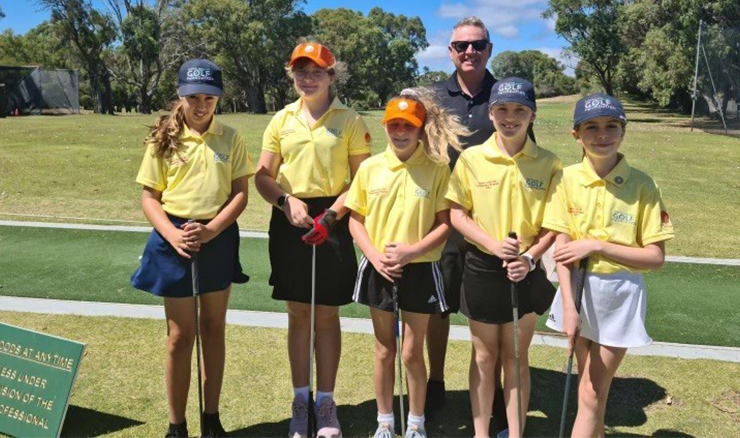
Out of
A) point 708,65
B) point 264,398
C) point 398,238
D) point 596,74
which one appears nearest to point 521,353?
point 398,238

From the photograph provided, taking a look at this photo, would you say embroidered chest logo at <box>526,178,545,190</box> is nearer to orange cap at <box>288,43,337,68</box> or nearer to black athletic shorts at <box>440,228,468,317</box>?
black athletic shorts at <box>440,228,468,317</box>

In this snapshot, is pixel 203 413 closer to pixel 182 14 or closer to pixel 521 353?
pixel 521 353

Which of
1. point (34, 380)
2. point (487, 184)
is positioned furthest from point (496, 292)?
point (34, 380)

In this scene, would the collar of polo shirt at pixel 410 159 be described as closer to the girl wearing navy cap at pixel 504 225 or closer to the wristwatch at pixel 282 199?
the girl wearing navy cap at pixel 504 225

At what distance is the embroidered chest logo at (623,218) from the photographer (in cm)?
283

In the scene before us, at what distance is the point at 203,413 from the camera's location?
11.2 feet

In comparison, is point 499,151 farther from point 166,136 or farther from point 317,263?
point 166,136

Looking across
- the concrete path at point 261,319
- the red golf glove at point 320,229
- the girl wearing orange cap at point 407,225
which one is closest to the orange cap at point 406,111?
the girl wearing orange cap at point 407,225

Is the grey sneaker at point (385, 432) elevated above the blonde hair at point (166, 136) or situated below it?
below

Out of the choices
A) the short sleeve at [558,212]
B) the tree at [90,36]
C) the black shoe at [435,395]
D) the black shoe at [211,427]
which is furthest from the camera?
the tree at [90,36]

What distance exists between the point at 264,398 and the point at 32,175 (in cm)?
1021

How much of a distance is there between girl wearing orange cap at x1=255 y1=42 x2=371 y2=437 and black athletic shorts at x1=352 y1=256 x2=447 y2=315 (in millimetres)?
273

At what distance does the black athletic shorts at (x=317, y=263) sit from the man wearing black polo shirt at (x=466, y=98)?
0.53 meters

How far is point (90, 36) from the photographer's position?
136ft
